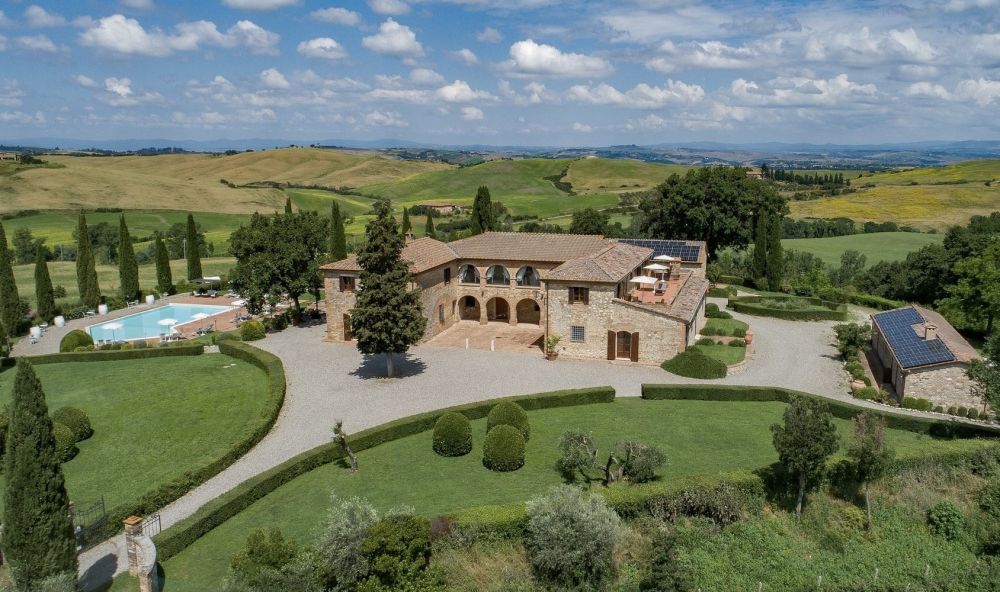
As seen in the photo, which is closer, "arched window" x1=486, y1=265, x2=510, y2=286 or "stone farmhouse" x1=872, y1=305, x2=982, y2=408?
"stone farmhouse" x1=872, y1=305, x2=982, y2=408

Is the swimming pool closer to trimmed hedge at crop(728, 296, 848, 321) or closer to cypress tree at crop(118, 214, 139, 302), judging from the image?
cypress tree at crop(118, 214, 139, 302)

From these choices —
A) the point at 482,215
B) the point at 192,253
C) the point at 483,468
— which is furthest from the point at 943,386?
the point at 192,253

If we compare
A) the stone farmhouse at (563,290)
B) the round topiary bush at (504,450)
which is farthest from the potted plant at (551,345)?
the round topiary bush at (504,450)

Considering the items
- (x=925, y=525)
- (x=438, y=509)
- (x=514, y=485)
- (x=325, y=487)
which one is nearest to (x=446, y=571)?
(x=438, y=509)

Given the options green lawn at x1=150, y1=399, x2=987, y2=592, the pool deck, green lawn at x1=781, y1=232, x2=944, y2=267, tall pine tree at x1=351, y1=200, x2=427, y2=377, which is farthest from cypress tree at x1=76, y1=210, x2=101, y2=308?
green lawn at x1=781, y1=232, x2=944, y2=267

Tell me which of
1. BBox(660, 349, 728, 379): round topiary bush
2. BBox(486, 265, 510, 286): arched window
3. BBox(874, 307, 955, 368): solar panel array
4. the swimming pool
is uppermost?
BBox(486, 265, 510, 286): arched window

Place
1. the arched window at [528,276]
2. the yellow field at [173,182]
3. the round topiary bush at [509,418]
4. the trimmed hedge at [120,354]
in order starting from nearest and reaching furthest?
the round topiary bush at [509,418], the trimmed hedge at [120,354], the arched window at [528,276], the yellow field at [173,182]

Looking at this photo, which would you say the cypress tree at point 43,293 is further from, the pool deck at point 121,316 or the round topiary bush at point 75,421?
the round topiary bush at point 75,421
